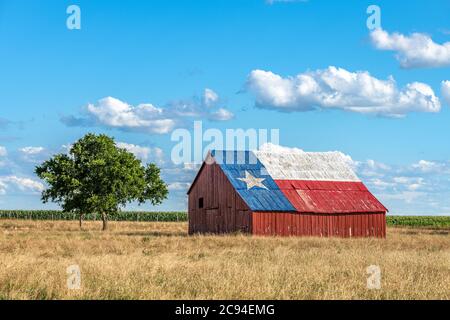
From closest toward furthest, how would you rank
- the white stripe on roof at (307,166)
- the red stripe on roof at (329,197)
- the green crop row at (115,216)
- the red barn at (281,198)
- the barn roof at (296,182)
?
1. the red barn at (281,198)
2. the barn roof at (296,182)
3. the red stripe on roof at (329,197)
4. the white stripe on roof at (307,166)
5. the green crop row at (115,216)

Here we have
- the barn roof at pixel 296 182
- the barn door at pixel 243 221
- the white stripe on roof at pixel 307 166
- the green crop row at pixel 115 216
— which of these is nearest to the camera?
the barn door at pixel 243 221

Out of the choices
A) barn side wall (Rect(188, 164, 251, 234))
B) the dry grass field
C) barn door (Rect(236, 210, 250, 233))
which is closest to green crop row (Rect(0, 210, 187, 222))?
barn side wall (Rect(188, 164, 251, 234))

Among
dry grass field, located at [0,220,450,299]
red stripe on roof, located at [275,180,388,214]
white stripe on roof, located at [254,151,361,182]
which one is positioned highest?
white stripe on roof, located at [254,151,361,182]

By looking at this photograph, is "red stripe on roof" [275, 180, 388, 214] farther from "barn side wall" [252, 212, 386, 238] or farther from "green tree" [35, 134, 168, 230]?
"green tree" [35, 134, 168, 230]

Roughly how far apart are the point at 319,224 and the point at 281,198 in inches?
138

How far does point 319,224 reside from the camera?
4816 cm

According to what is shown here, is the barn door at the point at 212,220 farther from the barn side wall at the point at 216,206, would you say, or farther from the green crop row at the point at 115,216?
the green crop row at the point at 115,216

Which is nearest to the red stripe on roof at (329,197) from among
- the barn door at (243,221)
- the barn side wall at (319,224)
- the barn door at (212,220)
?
the barn side wall at (319,224)

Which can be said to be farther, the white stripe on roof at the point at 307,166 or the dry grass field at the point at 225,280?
the white stripe on roof at the point at 307,166

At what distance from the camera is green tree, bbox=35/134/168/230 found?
62.8m

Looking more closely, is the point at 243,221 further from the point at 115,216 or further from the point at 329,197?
the point at 115,216

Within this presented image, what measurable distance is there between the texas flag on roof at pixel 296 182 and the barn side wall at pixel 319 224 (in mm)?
451

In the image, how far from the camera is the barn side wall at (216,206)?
1837 inches
